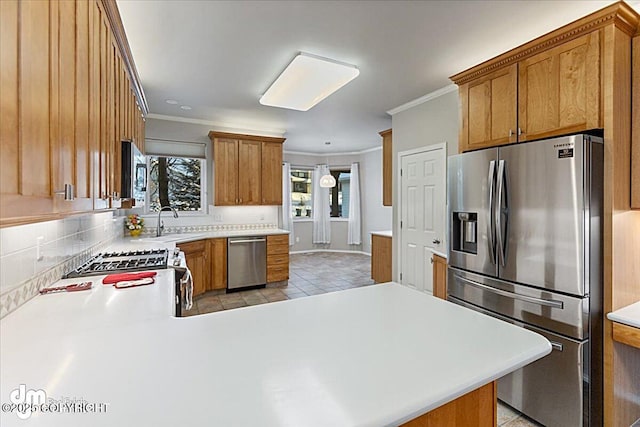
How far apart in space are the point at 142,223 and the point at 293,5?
3718 mm

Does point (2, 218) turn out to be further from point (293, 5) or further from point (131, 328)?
point (293, 5)

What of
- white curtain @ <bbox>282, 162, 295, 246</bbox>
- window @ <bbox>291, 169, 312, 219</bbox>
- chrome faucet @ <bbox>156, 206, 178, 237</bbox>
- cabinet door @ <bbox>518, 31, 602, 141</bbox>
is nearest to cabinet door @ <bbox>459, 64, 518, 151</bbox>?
cabinet door @ <bbox>518, 31, 602, 141</bbox>

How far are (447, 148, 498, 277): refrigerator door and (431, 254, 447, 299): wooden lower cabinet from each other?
0.37 meters

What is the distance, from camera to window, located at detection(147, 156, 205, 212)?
491 cm

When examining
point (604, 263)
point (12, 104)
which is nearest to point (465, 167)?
point (604, 263)

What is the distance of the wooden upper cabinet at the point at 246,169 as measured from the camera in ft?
16.6

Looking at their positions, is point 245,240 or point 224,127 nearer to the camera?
point 245,240

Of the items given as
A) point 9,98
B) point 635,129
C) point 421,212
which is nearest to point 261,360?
point 9,98

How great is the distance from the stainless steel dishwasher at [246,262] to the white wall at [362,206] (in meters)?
3.51

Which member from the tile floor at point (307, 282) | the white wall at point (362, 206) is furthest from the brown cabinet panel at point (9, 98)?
the white wall at point (362, 206)

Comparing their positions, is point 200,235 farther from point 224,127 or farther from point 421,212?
point 421,212

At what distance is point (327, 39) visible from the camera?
259 cm

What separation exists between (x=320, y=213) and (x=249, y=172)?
375 centimetres

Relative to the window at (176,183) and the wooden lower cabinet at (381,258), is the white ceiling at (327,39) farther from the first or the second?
the wooden lower cabinet at (381,258)
